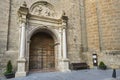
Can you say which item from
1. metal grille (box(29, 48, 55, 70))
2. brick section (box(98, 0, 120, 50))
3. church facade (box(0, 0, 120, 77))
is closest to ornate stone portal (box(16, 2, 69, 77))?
church facade (box(0, 0, 120, 77))

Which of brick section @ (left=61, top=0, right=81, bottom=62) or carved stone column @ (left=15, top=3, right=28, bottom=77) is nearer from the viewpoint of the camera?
carved stone column @ (left=15, top=3, right=28, bottom=77)

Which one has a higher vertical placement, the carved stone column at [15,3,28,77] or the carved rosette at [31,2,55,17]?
the carved rosette at [31,2,55,17]

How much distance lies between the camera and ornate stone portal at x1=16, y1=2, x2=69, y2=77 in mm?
6227

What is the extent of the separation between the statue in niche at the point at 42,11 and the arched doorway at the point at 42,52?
1.32 meters

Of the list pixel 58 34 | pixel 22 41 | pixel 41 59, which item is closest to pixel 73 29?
pixel 58 34

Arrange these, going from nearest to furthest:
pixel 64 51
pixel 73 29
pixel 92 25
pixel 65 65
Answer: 1. pixel 65 65
2. pixel 64 51
3. pixel 73 29
4. pixel 92 25

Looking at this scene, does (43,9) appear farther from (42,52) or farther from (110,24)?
(110,24)

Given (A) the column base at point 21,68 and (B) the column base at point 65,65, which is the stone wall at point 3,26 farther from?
(B) the column base at point 65,65

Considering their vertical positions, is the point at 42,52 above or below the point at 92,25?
below

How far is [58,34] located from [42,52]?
5.22 feet

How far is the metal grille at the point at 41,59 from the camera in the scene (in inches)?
285

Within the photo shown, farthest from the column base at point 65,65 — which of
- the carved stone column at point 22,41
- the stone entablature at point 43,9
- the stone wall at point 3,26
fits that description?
the stone wall at point 3,26

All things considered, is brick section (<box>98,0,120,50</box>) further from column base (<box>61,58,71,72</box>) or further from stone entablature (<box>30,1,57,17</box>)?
stone entablature (<box>30,1,57,17</box>)

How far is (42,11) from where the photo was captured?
7414 mm
